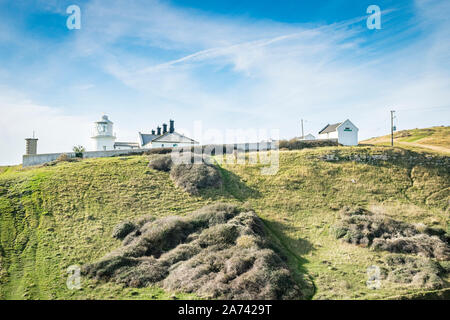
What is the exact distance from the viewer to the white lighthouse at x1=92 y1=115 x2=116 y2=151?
48875mm

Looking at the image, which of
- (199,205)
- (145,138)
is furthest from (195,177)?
(145,138)

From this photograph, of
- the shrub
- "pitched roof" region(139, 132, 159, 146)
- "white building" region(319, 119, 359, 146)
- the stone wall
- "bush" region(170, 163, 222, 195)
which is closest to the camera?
"bush" region(170, 163, 222, 195)

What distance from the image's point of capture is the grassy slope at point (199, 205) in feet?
51.3

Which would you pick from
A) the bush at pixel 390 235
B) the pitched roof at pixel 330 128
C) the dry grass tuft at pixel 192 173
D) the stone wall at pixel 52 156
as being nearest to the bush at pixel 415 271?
the bush at pixel 390 235

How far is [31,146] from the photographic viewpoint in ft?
139

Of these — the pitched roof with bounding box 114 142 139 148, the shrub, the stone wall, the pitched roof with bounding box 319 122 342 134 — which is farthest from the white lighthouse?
the pitched roof with bounding box 319 122 342 134

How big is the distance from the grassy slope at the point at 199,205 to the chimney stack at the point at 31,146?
12368mm

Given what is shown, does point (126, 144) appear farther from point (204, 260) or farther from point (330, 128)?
point (204, 260)

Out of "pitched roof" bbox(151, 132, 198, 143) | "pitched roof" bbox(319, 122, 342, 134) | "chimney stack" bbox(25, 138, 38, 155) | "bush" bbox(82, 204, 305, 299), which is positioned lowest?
"bush" bbox(82, 204, 305, 299)

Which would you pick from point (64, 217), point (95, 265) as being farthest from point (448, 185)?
point (64, 217)

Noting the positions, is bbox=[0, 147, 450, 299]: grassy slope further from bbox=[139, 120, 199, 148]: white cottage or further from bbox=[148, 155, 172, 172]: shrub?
bbox=[139, 120, 199, 148]: white cottage

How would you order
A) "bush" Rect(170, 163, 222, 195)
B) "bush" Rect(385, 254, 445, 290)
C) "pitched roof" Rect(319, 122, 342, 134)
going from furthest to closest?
"pitched roof" Rect(319, 122, 342, 134) < "bush" Rect(170, 163, 222, 195) < "bush" Rect(385, 254, 445, 290)

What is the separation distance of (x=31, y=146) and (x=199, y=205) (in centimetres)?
2945

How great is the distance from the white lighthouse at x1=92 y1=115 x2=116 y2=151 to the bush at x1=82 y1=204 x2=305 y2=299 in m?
31.6
